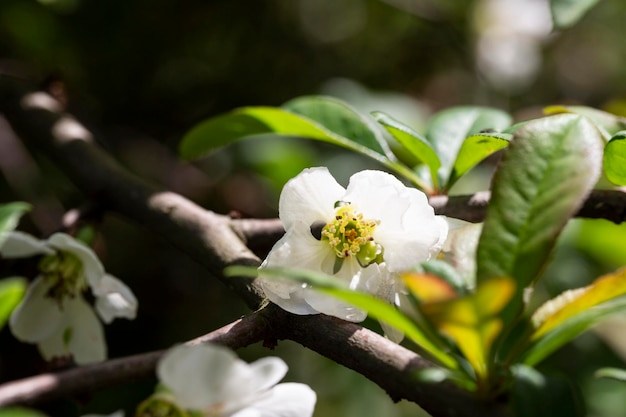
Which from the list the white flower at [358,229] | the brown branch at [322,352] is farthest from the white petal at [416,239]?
the brown branch at [322,352]

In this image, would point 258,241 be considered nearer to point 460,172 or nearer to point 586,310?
point 460,172

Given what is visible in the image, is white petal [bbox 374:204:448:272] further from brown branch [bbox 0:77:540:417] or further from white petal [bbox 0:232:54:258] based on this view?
white petal [bbox 0:232:54:258]

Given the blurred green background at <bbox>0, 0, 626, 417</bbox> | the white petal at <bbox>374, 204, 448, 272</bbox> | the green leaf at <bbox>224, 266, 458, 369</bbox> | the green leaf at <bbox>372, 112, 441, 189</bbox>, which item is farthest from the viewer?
the blurred green background at <bbox>0, 0, 626, 417</bbox>

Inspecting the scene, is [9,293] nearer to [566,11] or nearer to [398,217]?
[398,217]

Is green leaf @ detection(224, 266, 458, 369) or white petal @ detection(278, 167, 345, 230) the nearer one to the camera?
green leaf @ detection(224, 266, 458, 369)

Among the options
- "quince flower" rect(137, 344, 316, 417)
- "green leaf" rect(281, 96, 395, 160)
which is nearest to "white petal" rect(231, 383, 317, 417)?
"quince flower" rect(137, 344, 316, 417)

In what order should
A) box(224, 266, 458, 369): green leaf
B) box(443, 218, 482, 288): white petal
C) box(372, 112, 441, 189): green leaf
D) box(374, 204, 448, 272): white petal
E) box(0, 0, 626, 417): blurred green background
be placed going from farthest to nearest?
box(0, 0, 626, 417): blurred green background, box(372, 112, 441, 189): green leaf, box(374, 204, 448, 272): white petal, box(443, 218, 482, 288): white petal, box(224, 266, 458, 369): green leaf

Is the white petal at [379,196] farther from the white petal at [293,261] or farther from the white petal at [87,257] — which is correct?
the white petal at [87,257]
